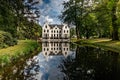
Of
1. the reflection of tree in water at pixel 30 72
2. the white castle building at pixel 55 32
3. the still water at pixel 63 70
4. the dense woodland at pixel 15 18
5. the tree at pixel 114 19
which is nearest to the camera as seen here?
the reflection of tree in water at pixel 30 72

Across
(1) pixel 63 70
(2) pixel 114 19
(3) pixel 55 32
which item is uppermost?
(2) pixel 114 19

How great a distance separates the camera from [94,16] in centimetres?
8875

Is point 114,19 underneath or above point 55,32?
above

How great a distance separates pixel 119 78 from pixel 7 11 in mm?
24937

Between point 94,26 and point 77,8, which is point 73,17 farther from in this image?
point 94,26

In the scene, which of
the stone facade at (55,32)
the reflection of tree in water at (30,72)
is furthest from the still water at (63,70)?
the stone facade at (55,32)

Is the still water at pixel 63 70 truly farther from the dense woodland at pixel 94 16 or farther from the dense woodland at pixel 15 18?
the dense woodland at pixel 94 16

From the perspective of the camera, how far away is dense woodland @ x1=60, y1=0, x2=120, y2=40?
59037 mm

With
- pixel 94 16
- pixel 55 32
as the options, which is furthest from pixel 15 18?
pixel 55 32

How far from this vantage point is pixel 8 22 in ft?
140

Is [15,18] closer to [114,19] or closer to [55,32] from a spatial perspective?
[114,19]

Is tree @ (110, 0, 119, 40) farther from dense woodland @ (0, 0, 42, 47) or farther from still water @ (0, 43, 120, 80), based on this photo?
still water @ (0, 43, 120, 80)

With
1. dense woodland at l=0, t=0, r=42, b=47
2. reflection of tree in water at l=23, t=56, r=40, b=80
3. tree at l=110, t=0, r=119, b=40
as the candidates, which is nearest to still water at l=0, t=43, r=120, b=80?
reflection of tree in water at l=23, t=56, r=40, b=80

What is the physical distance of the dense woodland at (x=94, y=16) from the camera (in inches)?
2324
